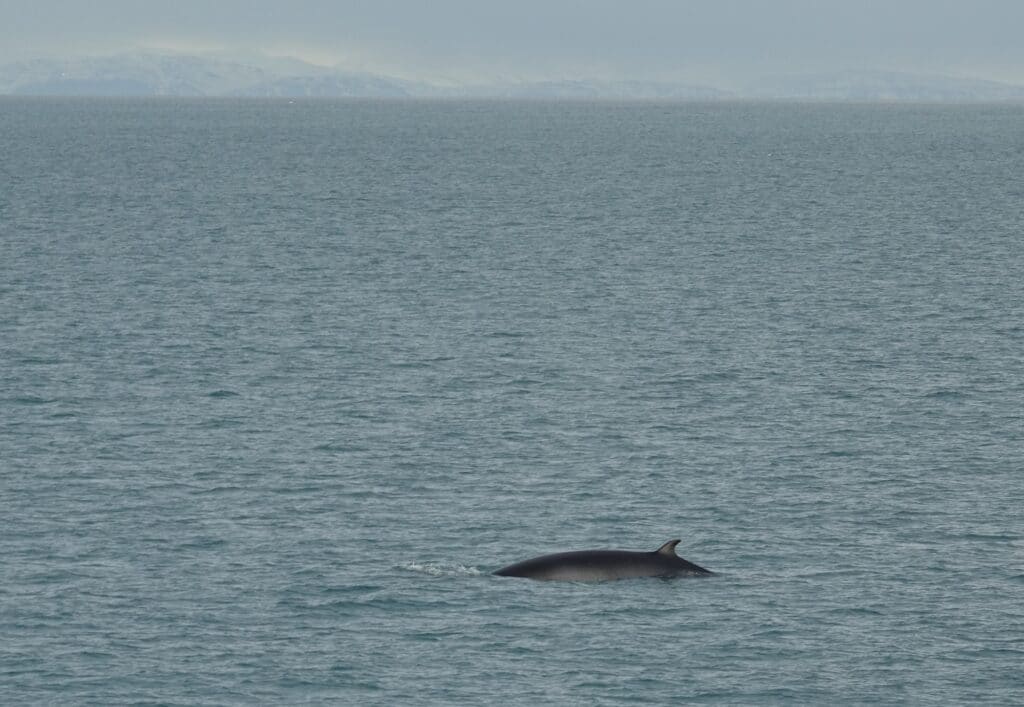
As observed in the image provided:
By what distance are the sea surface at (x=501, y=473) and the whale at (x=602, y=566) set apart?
467 mm

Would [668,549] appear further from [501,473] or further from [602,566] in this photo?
[501,473]

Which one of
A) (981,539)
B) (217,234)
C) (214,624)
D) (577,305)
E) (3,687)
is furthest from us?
(217,234)

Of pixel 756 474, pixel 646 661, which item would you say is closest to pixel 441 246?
pixel 756 474

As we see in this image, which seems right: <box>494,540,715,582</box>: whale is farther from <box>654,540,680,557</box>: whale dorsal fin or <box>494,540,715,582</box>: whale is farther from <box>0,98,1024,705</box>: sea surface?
<box>0,98,1024,705</box>: sea surface

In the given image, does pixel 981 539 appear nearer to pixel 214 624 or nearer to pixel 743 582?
pixel 743 582

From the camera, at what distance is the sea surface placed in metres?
41.4

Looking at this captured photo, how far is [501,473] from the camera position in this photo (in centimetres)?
5912

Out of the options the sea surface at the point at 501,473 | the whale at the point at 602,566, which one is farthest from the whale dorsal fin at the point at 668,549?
the sea surface at the point at 501,473

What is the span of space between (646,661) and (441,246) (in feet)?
277

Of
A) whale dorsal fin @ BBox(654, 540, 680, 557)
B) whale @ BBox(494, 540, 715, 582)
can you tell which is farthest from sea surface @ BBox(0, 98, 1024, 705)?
whale dorsal fin @ BBox(654, 540, 680, 557)

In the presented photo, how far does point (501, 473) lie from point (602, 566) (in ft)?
41.3

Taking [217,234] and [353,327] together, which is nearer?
[353,327]

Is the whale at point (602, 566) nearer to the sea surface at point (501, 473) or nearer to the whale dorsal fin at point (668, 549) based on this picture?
the whale dorsal fin at point (668, 549)

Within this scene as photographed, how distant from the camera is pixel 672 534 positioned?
51.8 metres
